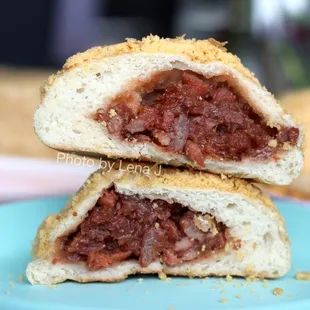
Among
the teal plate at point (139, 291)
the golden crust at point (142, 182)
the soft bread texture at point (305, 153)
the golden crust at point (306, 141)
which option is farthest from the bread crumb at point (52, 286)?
the golden crust at point (306, 141)

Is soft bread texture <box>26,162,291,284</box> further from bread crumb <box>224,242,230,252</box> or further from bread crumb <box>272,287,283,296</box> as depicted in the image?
bread crumb <box>272,287,283,296</box>

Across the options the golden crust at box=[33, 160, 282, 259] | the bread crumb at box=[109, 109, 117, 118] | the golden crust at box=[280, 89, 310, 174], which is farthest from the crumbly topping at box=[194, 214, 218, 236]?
the golden crust at box=[280, 89, 310, 174]

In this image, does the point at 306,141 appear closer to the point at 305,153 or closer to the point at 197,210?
the point at 305,153

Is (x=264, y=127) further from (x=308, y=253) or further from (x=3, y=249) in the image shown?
(x=3, y=249)

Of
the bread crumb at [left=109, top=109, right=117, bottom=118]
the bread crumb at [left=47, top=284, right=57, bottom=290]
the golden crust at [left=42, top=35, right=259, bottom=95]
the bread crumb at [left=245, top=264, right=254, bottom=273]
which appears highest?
the golden crust at [left=42, top=35, right=259, bottom=95]

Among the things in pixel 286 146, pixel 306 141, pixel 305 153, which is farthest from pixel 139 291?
pixel 305 153

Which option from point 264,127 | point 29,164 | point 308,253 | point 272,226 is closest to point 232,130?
point 264,127

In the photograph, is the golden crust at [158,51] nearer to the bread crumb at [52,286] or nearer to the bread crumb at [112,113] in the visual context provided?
the bread crumb at [112,113]
